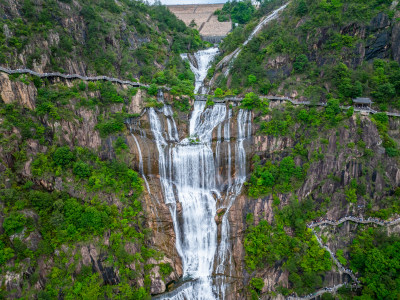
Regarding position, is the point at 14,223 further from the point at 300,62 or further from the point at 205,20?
the point at 205,20

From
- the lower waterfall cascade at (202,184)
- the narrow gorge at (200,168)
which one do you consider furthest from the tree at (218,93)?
the lower waterfall cascade at (202,184)

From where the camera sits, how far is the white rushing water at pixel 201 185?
3170cm

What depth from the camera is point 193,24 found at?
81.1 meters

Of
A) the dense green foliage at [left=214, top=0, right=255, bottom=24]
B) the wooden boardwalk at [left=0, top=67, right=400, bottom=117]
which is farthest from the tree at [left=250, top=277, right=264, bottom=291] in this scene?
the dense green foliage at [left=214, top=0, right=255, bottom=24]

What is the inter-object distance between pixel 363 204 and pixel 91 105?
37.6 m

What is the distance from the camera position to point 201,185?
118 ft

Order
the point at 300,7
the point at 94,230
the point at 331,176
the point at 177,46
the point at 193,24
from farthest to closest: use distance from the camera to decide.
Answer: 1. the point at 193,24
2. the point at 177,46
3. the point at 300,7
4. the point at 331,176
5. the point at 94,230

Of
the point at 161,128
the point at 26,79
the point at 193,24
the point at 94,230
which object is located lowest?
the point at 94,230

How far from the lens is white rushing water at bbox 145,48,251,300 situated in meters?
31.7

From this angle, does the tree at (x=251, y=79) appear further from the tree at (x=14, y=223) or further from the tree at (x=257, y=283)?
the tree at (x=14, y=223)

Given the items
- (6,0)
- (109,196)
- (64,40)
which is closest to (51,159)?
(109,196)

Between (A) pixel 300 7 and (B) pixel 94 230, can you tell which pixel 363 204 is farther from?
(A) pixel 300 7

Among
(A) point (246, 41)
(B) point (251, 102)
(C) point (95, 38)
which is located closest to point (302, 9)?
(A) point (246, 41)

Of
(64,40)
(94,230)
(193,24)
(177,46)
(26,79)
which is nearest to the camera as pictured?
(94,230)
